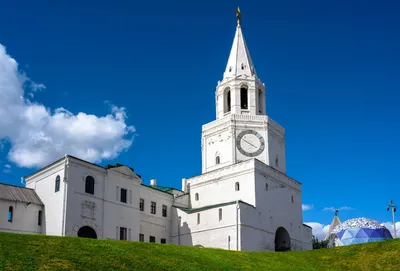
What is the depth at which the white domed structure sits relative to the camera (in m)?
52.5

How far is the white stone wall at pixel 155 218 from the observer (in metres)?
51.8

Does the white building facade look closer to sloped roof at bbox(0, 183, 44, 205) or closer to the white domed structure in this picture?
sloped roof at bbox(0, 183, 44, 205)

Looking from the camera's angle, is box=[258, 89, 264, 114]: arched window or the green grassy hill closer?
the green grassy hill

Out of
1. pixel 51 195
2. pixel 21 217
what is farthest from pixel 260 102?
pixel 21 217

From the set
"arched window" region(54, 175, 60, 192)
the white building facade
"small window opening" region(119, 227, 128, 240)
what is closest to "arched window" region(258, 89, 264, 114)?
the white building facade

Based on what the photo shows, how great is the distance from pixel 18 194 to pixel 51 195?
269cm

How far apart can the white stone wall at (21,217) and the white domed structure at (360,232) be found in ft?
98.5

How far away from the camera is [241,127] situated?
5678cm

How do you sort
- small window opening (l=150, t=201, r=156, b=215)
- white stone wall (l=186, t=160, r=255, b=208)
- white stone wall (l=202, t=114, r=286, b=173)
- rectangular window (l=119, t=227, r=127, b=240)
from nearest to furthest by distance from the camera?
rectangular window (l=119, t=227, r=127, b=240) → white stone wall (l=186, t=160, r=255, b=208) → small window opening (l=150, t=201, r=156, b=215) → white stone wall (l=202, t=114, r=286, b=173)

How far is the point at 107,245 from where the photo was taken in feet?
97.6

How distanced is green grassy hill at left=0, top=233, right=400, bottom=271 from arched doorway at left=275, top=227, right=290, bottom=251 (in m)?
17.2

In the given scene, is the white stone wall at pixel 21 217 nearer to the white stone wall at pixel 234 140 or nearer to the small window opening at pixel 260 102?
the white stone wall at pixel 234 140

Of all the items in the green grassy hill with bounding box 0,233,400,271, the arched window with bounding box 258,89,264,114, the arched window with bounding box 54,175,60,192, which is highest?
the arched window with bounding box 258,89,264,114

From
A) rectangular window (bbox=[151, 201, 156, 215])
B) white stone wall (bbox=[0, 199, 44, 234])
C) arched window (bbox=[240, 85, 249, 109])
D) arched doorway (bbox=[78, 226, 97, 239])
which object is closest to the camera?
white stone wall (bbox=[0, 199, 44, 234])
